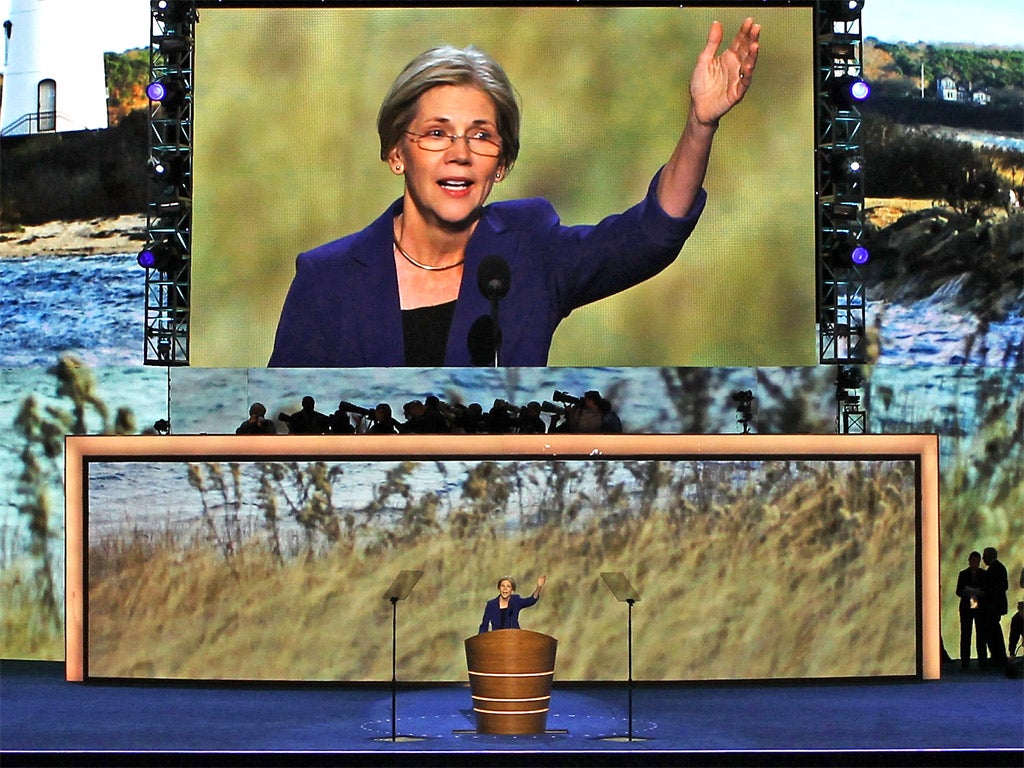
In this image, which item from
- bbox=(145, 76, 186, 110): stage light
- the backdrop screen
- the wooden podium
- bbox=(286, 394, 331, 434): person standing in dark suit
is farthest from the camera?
bbox=(145, 76, 186, 110): stage light

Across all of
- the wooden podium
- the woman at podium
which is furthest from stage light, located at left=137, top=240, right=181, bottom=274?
the wooden podium

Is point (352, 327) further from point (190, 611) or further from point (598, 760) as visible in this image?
point (598, 760)

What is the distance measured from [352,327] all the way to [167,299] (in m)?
1.90

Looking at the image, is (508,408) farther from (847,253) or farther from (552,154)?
(847,253)

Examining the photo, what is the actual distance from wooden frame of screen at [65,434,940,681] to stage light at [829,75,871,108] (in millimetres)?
3154

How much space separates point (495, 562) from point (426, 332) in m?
2.54

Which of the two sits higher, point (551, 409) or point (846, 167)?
point (846, 167)

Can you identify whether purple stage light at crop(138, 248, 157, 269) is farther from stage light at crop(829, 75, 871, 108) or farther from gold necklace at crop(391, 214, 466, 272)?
stage light at crop(829, 75, 871, 108)

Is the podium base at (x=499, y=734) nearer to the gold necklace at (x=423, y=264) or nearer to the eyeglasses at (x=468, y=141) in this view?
the gold necklace at (x=423, y=264)

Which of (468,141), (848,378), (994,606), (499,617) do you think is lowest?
(994,606)

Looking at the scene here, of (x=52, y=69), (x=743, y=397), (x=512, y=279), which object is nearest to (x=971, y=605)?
(x=743, y=397)

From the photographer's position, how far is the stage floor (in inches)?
372

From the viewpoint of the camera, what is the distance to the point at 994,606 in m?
13.8

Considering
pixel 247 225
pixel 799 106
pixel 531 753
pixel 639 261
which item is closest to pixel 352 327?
pixel 247 225
